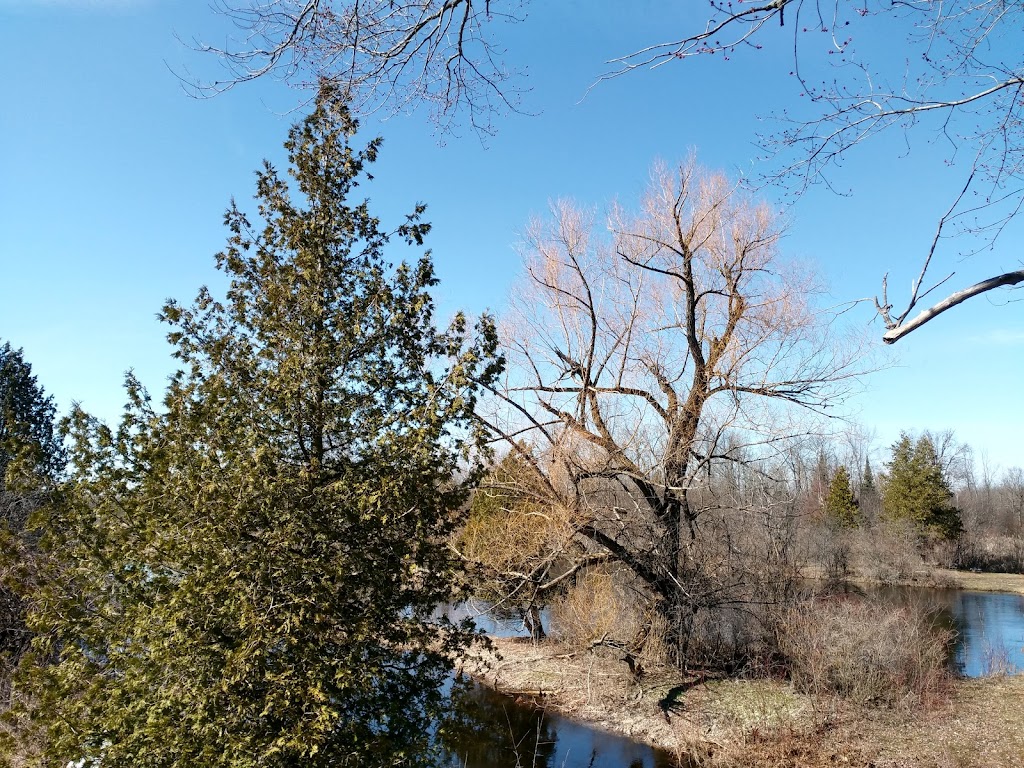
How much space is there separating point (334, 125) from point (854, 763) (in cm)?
1118

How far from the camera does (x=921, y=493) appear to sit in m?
37.0

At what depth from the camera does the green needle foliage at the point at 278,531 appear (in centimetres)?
480

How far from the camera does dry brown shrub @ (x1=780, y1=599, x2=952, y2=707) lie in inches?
A: 466

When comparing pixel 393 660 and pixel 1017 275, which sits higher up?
pixel 1017 275

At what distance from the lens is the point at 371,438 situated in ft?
18.8

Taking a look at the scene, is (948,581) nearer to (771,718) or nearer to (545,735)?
(771,718)

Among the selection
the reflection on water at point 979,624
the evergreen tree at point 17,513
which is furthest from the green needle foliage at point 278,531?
the reflection on water at point 979,624

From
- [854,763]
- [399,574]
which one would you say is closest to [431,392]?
[399,574]

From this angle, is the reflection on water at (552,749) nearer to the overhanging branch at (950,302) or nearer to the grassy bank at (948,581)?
the overhanging branch at (950,302)

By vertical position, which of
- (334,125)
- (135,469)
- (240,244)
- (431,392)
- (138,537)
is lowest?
(138,537)

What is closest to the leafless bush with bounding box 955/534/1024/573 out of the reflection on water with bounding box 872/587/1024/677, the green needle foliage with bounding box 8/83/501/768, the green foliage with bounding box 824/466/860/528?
the green foliage with bounding box 824/466/860/528

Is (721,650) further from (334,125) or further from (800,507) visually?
(334,125)

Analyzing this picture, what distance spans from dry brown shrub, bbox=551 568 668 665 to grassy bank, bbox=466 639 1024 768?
1.31ft

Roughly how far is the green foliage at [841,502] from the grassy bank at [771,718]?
87.5 ft
